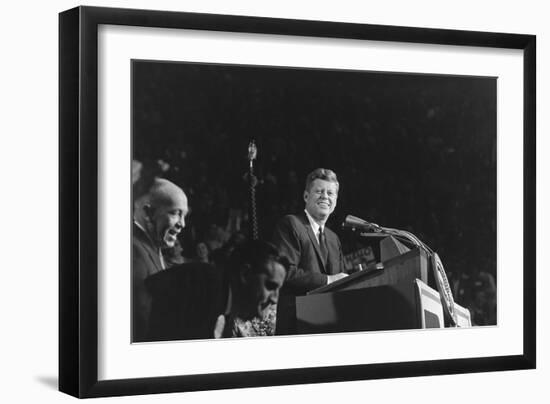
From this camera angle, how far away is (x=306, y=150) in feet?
13.9

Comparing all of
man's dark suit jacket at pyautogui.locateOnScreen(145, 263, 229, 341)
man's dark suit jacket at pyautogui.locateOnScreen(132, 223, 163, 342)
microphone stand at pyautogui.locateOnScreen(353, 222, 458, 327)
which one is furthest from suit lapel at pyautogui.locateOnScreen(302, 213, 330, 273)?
man's dark suit jacket at pyautogui.locateOnScreen(132, 223, 163, 342)

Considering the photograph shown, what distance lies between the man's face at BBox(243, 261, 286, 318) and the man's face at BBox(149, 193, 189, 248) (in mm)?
297

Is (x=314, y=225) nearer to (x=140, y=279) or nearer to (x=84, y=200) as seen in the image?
(x=140, y=279)

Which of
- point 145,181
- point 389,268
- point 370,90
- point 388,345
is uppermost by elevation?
point 370,90

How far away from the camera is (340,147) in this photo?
427 centimetres

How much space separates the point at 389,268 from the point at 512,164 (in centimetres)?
65

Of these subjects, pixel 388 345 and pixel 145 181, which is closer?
pixel 145 181

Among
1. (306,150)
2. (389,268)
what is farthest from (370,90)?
(389,268)

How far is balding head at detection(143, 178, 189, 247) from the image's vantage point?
13.1 feet

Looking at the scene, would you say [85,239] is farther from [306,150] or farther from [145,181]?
[306,150]

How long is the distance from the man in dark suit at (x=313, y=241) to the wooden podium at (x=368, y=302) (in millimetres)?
41

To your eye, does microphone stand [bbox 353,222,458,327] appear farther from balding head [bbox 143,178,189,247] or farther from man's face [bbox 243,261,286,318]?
balding head [bbox 143,178,189,247]

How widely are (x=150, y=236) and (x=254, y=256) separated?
1.20ft

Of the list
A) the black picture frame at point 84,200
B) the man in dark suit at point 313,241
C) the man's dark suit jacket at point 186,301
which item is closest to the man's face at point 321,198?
the man in dark suit at point 313,241
